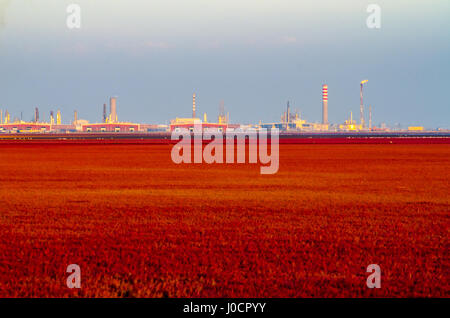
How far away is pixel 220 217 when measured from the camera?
13.1 meters

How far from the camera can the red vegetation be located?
759 centimetres

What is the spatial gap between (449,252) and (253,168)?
20.1 meters

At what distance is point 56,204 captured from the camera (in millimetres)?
15328

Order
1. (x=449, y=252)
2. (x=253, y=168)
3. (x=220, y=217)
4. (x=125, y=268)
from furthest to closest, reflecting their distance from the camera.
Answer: (x=253, y=168), (x=220, y=217), (x=449, y=252), (x=125, y=268)

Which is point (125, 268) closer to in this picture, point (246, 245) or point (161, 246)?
point (161, 246)

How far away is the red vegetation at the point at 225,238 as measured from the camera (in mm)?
7594

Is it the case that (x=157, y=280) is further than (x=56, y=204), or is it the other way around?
(x=56, y=204)

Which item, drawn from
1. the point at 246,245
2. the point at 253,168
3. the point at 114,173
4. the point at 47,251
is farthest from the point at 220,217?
the point at 253,168

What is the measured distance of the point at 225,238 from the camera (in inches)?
415

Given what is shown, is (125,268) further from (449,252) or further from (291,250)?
(449,252)

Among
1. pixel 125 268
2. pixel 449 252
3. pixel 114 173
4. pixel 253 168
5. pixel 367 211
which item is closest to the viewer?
pixel 125 268
